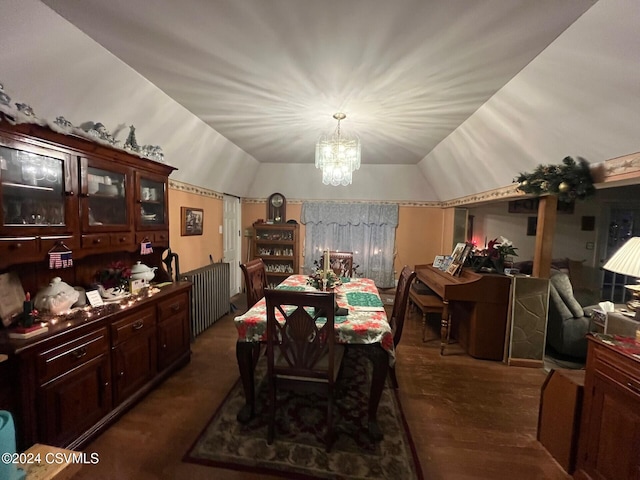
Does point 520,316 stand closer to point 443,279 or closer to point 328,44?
point 443,279

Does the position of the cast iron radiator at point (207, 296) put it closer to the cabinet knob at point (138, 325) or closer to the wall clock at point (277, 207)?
the cabinet knob at point (138, 325)

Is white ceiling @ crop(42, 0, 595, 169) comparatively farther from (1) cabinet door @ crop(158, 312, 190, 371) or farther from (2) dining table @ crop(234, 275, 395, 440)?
(1) cabinet door @ crop(158, 312, 190, 371)

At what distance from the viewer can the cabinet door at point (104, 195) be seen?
6.06ft

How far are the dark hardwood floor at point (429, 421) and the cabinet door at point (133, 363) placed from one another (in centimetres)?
18

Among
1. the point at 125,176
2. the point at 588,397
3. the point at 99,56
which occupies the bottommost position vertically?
the point at 588,397

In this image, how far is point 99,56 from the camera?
1.72 metres

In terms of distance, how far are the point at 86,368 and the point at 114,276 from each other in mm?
739

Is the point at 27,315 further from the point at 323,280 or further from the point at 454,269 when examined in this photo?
the point at 454,269

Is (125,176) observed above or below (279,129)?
below

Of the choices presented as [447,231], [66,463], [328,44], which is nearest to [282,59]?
[328,44]

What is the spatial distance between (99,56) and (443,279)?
12.3 ft

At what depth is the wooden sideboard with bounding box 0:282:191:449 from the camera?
1402 millimetres

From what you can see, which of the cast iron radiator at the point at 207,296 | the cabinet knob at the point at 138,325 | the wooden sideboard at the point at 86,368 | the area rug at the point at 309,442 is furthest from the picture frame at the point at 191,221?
the area rug at the point at 309,442

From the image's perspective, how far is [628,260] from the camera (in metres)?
1.65
